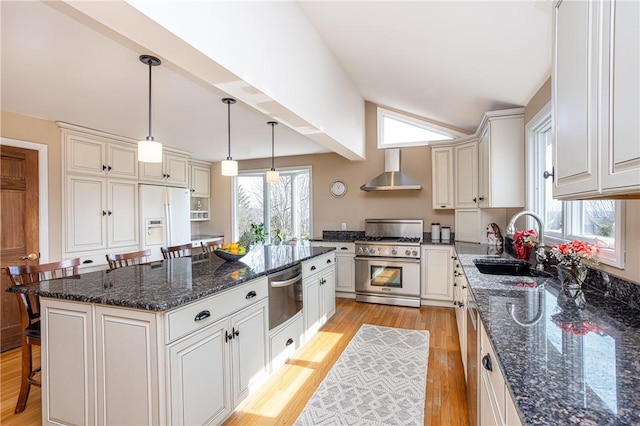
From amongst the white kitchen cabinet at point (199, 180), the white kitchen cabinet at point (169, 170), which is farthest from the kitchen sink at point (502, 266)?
the white kitchen cabinet at point (199, 180)

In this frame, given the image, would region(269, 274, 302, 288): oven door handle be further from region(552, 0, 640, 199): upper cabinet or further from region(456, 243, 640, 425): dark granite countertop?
region(552, 0, 640, 199): upper cabinet

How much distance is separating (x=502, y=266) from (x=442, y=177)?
210 centimetres

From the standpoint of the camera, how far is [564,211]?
2.25 m

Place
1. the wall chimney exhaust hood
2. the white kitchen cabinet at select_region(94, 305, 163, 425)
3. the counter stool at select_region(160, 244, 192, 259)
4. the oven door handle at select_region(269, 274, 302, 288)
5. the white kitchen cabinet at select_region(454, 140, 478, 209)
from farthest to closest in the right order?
the wall chimney exhaust hood
the white kitchen cabinet at select_region(454, 140, 478, 209)
the counter stool at select_region(160, 244, 192, 259)
the oven door handle at select_region(269, 274, 302, 288)
the white kitchen cabinet at select_region(94, 305, 163, 425)

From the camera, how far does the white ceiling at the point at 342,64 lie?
1.91 metres

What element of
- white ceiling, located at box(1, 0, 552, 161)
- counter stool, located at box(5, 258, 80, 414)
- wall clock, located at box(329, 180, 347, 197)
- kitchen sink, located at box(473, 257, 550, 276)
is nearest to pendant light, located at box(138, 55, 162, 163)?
white ceiling, located at box(1, 0, 552, 161)

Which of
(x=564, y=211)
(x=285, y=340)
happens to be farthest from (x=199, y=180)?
(x=564, y=211)

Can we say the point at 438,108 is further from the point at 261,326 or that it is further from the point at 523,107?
the point at 261,326

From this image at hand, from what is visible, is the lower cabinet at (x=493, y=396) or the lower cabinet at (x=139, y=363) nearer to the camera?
the lower cabinet at (x=493, y=396)

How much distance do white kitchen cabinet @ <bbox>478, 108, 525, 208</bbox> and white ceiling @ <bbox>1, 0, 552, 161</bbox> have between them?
19 cm

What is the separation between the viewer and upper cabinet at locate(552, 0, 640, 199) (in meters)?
0.78

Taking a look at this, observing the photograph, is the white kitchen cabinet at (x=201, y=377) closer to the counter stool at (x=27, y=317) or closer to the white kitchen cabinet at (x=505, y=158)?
the counter stool at (x=27, y=317)

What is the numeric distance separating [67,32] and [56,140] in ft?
6.85

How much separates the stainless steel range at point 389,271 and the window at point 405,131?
1.51 metres
